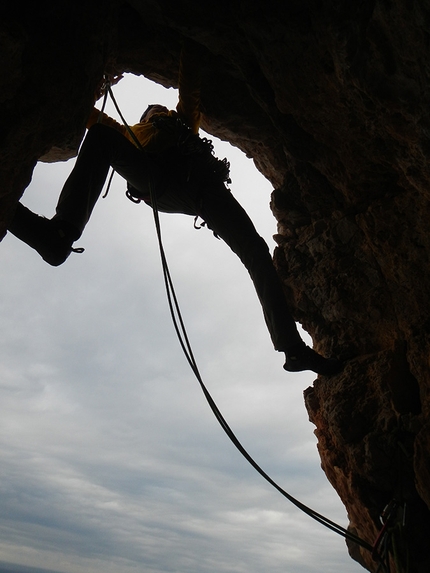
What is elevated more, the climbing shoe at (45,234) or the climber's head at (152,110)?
the climber's head at (152,110)

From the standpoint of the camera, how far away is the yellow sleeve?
14.9 feet

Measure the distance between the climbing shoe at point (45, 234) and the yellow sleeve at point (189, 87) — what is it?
1.82 m

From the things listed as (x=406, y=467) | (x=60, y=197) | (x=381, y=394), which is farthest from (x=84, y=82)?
(x=406, y=467)

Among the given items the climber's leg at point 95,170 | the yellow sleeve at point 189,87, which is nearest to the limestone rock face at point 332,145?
the yellow sleeve at point 189,87

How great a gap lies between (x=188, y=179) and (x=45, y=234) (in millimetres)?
1643

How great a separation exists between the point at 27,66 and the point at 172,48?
1.96 meters

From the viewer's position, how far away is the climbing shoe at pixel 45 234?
349 centimetres

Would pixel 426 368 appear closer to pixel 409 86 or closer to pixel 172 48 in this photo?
pixel 409 86

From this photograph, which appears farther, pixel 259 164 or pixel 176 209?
pixel 259 164

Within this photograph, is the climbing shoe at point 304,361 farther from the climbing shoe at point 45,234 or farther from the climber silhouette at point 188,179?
the climbing shoe at point 45,234

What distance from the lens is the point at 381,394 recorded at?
12.9 feet

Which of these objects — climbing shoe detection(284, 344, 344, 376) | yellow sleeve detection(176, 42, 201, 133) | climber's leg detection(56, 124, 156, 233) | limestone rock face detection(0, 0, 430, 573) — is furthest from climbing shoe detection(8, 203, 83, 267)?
climbing shoe detection(284, 344, 344, 376)

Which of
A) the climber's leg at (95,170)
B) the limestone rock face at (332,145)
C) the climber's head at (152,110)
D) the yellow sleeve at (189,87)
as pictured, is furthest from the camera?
the climber's head at (152,110)

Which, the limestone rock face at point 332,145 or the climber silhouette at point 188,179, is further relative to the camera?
the climber silhouette at point 188,179
